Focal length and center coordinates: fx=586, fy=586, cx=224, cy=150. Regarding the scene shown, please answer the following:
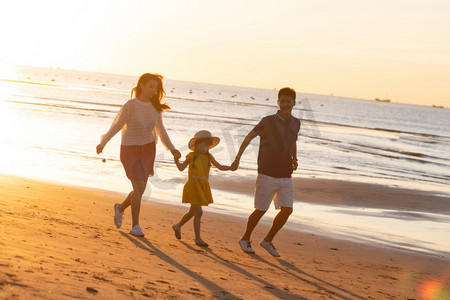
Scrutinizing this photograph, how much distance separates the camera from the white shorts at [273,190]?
7.41 metres

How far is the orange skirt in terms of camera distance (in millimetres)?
7324

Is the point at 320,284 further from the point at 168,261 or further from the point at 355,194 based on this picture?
the point at 355,194

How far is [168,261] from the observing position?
6215 mm

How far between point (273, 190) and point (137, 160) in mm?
1758

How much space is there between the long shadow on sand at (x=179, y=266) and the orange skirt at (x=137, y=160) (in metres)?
0.78

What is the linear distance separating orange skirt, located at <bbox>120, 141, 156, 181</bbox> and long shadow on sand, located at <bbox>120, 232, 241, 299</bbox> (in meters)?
0.78

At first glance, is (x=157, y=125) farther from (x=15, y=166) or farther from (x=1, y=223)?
A: (x=15, y=166)

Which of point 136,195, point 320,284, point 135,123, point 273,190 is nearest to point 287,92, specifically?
point 273,190

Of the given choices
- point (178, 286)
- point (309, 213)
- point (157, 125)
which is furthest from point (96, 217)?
point (309, 213)

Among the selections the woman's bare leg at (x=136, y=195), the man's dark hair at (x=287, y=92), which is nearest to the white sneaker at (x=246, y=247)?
the woman's bare leg at (x=136, y=195)

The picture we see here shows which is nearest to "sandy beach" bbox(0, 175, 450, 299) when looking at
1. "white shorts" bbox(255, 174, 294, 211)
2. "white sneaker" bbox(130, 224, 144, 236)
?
"white sneaker" bbox(130, 224, 144, 236)

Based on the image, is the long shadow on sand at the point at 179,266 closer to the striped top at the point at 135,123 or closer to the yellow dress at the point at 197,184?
the yellow dress at the point at 197,184

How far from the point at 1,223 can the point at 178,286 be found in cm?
251

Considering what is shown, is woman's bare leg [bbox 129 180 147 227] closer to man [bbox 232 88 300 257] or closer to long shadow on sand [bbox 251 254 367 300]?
man [bbox 232 88 300 257]
